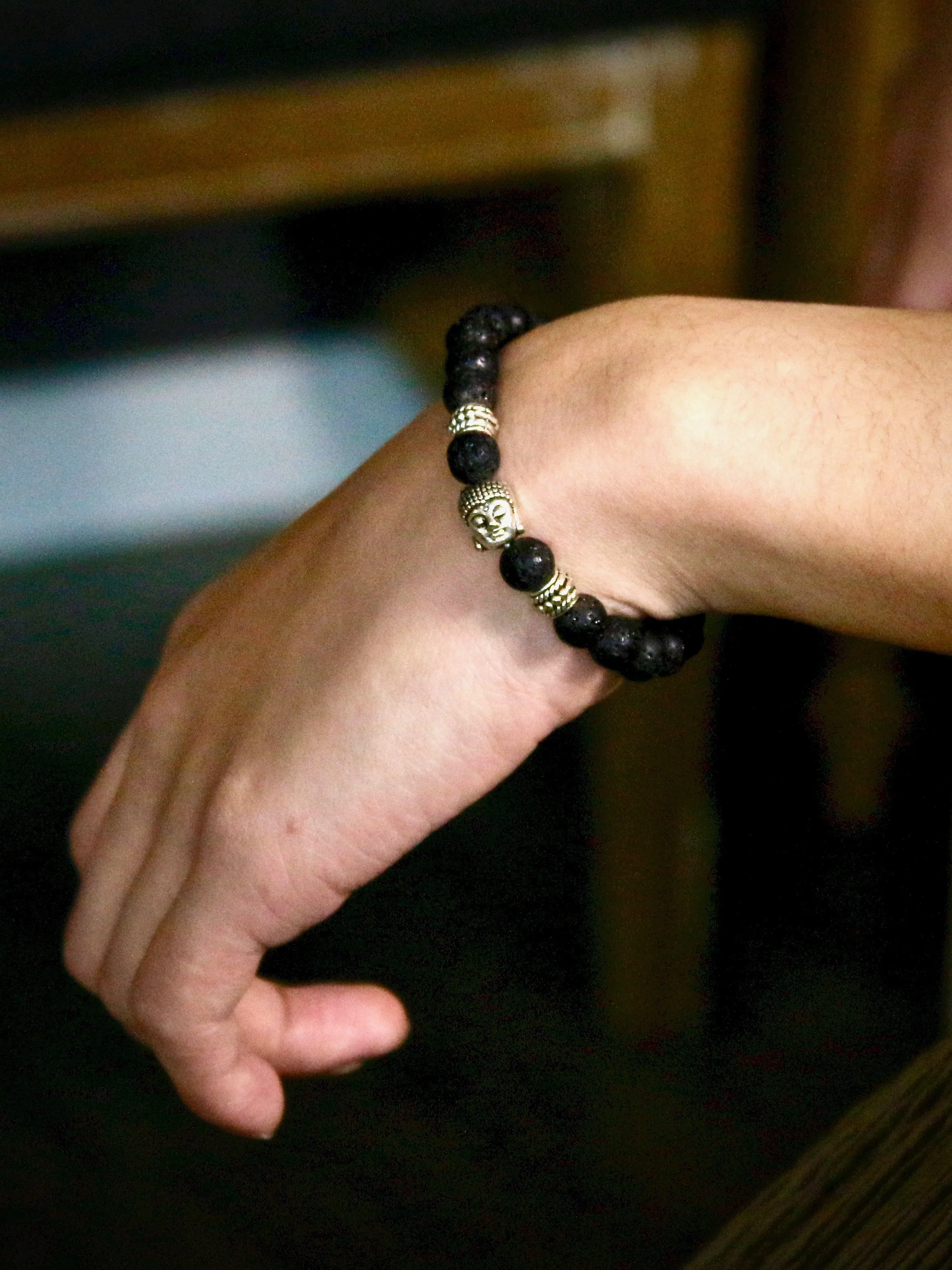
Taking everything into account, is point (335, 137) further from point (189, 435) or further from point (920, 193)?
point (920, 193)

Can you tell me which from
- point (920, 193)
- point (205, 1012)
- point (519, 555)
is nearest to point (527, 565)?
point (519, 555)

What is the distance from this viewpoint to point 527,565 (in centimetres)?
46

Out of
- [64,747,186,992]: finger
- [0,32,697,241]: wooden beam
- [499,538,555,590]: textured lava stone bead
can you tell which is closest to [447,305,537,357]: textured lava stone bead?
[499,538,555,590]: textured lava stone bead

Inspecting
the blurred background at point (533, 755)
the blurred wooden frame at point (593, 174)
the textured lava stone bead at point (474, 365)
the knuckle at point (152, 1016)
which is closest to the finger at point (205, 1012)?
the knuckle at point (152, 1016)

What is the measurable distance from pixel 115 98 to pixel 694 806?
0.76 meters

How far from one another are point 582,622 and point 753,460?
0.29 ft

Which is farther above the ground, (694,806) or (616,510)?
(616,510)

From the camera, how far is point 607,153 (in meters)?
1.02

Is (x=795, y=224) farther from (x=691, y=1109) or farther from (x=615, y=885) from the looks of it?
(x=691, y=1109)

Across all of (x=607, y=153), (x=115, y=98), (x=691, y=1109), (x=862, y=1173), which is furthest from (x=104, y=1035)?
(x=607, y=153)

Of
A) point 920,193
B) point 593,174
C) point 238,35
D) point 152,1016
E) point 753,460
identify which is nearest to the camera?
point 753,460

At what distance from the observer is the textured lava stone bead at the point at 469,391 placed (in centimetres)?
50

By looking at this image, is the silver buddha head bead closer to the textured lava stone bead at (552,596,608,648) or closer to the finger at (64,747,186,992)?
the textured lava stone bead at (552,596,608,648)

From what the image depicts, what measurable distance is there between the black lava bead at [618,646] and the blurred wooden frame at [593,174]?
50 cm
